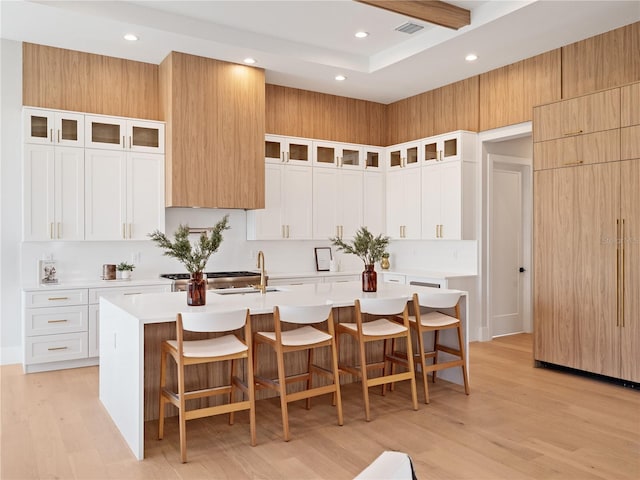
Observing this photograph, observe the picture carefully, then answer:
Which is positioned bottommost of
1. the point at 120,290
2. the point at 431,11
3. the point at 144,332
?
the point at 144,332

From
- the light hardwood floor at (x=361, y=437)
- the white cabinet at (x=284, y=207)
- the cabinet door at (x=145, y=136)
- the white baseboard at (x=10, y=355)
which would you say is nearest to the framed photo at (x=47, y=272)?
the white baseboard at (x=10, y=355)

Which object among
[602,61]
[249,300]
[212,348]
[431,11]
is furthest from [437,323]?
[602,61]

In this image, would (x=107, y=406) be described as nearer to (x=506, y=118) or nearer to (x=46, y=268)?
(x=46, y=268)

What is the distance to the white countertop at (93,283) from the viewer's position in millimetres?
4875

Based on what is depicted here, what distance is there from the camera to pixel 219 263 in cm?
626

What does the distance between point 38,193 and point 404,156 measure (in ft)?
14.6

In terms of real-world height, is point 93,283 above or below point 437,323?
above

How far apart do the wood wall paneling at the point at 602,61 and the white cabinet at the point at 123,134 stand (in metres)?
4.33

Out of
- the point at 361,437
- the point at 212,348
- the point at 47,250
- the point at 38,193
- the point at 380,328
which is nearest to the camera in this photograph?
the point at 212,348

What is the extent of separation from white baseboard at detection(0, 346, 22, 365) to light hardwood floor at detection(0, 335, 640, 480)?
85cm

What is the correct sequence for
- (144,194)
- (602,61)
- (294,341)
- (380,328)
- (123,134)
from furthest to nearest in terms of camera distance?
(144,194), (123,134), (602,61), (380,328), (294,341)

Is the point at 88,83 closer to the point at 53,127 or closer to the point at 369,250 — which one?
the point at 53,127

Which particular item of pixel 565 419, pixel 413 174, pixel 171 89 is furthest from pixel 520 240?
pixel 171 89

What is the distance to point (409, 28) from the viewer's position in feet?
17.0
